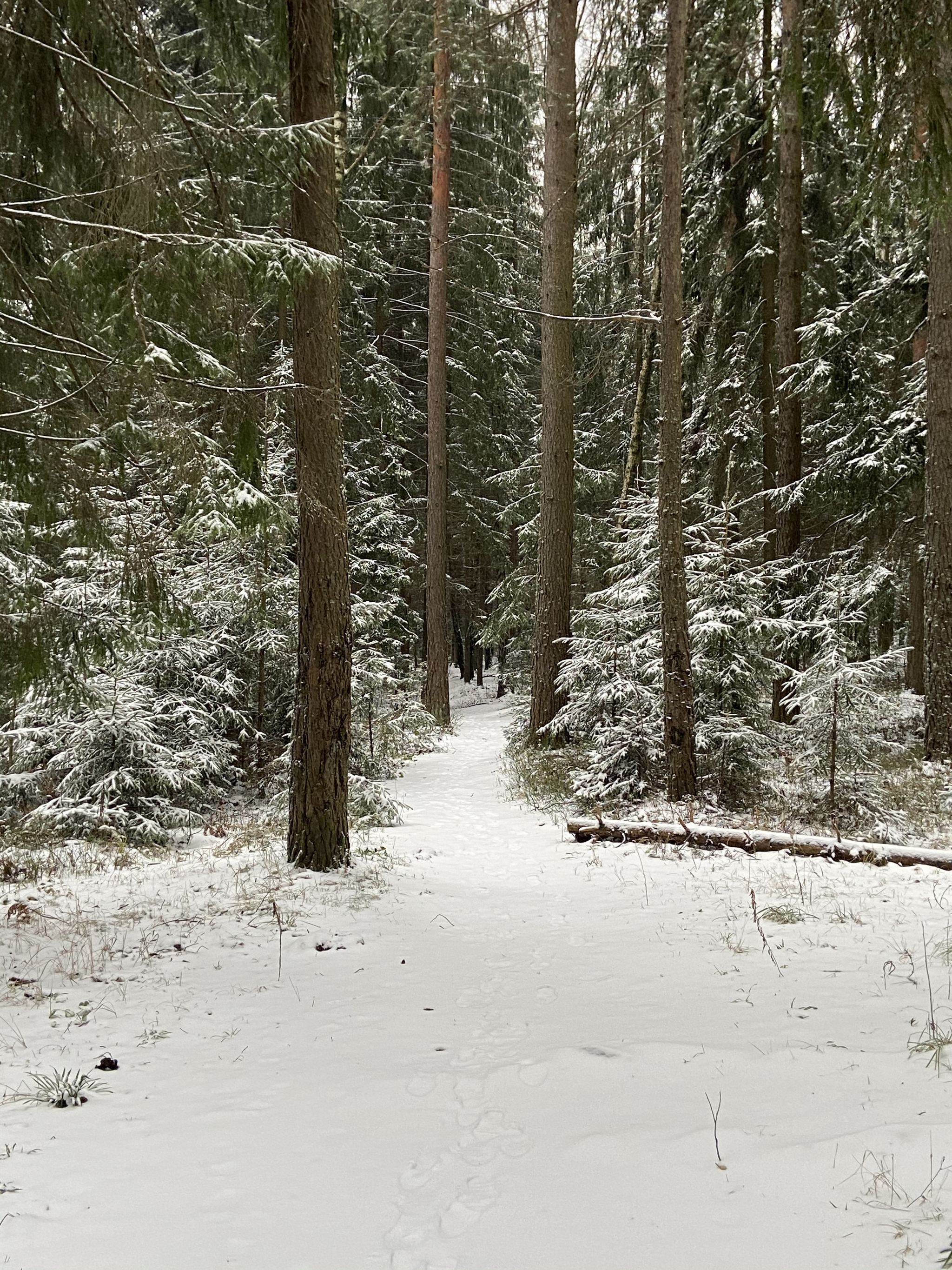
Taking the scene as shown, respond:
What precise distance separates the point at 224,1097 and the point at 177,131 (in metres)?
6.24

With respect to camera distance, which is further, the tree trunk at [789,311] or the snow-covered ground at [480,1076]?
the tree trunk at [789,311]

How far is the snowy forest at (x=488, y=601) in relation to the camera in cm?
331

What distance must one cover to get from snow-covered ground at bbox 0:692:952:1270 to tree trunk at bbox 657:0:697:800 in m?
2.38

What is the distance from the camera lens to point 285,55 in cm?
657

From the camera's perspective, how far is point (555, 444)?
11.6 meters

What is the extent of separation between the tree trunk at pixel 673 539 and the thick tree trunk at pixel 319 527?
12.4 feet

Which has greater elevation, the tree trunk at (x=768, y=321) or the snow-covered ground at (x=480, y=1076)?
the tree trunk at (x=768, y=321)

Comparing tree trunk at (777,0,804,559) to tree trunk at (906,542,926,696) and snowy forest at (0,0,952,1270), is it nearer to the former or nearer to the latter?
snowy forest at (0,0,952,1270)

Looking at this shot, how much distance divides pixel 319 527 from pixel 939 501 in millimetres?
7865

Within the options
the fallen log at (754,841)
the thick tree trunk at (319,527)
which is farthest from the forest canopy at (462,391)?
the fallen log at (754,841)

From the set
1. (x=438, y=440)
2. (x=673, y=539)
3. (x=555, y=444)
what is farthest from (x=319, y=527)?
(x=438, y=440)

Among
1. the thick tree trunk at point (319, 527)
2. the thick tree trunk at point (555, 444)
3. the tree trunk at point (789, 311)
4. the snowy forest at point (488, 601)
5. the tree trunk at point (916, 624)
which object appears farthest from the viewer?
the tree trunk at point (916, 624)

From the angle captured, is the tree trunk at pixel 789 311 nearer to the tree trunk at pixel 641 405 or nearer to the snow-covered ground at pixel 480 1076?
the tree trunk at pixel 641 405

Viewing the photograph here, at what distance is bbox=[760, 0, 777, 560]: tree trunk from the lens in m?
12.4
